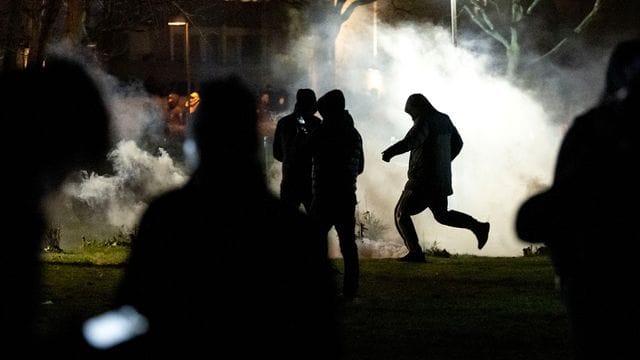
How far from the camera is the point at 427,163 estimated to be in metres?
12.8

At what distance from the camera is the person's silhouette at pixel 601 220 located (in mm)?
4211

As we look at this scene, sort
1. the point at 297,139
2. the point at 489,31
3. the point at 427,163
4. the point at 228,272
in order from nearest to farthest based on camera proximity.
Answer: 1. the point at 228,272
2. the point at 297,139
3. the point at 427,163
4. the point at 489,31

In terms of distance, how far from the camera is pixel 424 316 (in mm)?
9711

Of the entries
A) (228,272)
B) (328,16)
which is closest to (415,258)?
(228,272)

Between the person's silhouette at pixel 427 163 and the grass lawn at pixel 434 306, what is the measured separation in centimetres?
55

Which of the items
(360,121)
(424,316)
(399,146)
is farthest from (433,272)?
(360,121)

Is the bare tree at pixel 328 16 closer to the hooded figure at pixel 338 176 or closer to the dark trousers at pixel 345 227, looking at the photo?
the hooded figure at pixel 338 176

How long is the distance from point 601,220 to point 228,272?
1.33 m

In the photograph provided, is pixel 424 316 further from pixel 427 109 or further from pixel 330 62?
pixel 330 62

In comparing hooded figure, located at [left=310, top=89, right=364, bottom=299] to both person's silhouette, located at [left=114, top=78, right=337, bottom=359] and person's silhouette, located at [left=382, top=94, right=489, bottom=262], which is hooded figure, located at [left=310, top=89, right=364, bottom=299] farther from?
person's silhouette, located at [left=114, top=78, right=337, bottom=359]

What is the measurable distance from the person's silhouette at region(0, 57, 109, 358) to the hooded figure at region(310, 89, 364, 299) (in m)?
4.97

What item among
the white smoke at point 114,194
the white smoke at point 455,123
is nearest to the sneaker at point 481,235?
the white smoke at point 114,194

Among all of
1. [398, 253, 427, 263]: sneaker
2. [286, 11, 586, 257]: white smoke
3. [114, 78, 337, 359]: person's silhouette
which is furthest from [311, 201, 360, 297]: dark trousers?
[286, 11, 586, 257]: white smoke

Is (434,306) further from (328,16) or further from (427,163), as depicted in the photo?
(328,16)
